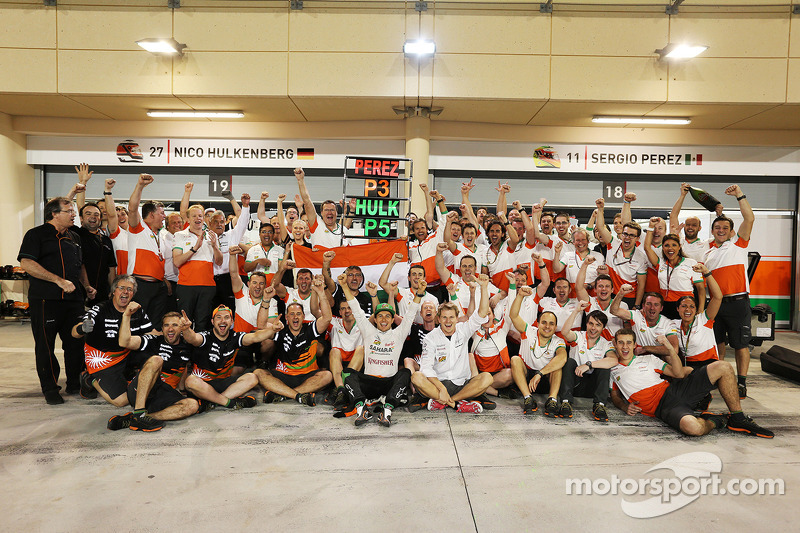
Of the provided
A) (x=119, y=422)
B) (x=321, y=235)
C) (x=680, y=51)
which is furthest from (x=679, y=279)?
(x=119, y=422)

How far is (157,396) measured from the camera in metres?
5.01

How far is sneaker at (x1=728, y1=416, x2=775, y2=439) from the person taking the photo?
469 cm

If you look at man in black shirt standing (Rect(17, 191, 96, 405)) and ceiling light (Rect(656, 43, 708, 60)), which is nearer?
man in black shirt standing (Rect(17, 191, 96, 405))

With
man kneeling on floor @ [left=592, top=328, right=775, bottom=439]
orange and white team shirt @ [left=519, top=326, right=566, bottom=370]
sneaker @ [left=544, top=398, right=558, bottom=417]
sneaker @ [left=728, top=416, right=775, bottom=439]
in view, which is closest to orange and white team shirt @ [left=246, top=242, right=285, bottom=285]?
orange and white team shirt @ [left=519, top=326, right=566, bottom=370]

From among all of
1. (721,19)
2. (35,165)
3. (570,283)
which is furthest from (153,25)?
(721,19)

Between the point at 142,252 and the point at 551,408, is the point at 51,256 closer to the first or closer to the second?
the point at 142,252

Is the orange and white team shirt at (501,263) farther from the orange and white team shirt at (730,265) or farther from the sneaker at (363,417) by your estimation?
the sneaker at (363,417)

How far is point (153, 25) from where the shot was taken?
909 cm

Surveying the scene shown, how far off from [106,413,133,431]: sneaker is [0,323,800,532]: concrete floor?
10cm

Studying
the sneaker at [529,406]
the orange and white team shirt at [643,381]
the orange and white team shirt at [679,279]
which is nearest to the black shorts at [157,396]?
the sneaker at [529,406]

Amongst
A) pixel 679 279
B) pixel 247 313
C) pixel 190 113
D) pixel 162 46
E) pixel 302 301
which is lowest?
pixel 247 313

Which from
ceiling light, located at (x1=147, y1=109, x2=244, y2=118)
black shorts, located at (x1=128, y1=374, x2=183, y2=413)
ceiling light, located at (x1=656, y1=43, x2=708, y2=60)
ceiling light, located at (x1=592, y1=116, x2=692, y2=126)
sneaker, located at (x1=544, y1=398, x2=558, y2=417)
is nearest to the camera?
black shorts, located at (x1=128, y1=374, x2=183, y2=413)

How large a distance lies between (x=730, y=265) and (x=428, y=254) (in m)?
3.75

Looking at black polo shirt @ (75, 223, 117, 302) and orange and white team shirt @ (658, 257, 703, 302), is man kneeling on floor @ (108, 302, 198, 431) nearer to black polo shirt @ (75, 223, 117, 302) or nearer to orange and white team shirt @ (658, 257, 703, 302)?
black polo shirt @ (75, 223, 117, 302)
